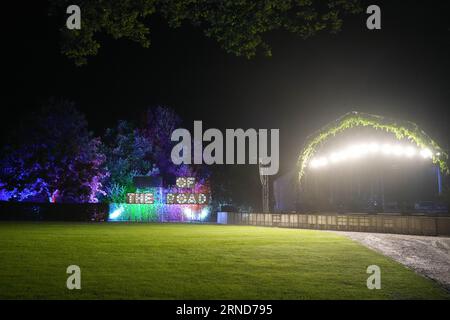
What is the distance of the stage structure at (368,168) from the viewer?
22.0m

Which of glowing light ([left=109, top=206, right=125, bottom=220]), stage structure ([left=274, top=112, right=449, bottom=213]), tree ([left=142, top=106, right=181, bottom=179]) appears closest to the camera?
stage structure ([left=274, top=112, right=449, bottom=213])

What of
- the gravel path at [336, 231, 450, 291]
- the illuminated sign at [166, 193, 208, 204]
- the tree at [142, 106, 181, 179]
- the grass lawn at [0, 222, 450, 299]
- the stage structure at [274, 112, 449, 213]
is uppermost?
the tree at [142, 106, 181, 179]

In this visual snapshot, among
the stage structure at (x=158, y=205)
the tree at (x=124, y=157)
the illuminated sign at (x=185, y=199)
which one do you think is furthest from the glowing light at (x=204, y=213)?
the tree at (x=124, y=157)

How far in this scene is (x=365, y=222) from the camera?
24625mm

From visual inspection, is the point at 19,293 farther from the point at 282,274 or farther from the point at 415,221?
the point at 415,221

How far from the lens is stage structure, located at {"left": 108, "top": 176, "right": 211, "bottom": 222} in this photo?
47.9 meters

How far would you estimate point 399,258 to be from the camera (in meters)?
13.2

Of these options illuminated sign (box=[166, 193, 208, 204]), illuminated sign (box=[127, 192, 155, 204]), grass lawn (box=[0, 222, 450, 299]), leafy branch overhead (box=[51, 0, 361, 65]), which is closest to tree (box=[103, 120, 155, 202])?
illuminated sign (box=[127, 192, 155, 204])

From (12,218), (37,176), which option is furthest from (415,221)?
(37,176)

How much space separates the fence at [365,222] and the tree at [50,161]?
2145 cm

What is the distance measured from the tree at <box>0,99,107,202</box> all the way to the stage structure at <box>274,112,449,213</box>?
21619mm

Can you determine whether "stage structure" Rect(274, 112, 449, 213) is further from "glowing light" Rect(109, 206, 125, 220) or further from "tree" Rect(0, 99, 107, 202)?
"tree" Rect(0, 99, 107, 202)

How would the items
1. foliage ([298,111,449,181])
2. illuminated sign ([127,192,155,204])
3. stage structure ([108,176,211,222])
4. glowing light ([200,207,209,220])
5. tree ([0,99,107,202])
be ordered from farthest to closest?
1. glowing light ([200,207,209,220])
2. stage structure ([108,176,211,222])
3. illuminated sign ([127,192,155,204])
4. tree ([0,99,107,202])
5. foliage ([298,111,449,181])

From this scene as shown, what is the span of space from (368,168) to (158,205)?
22.5 meters
